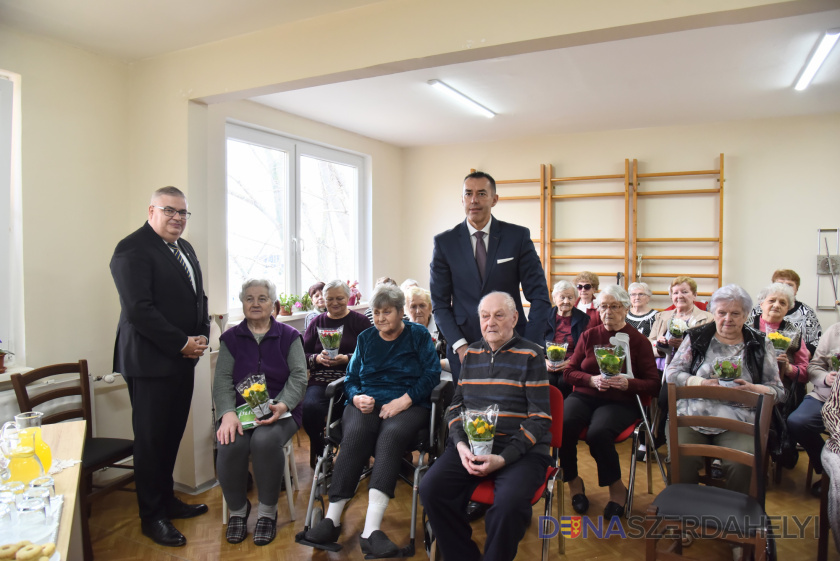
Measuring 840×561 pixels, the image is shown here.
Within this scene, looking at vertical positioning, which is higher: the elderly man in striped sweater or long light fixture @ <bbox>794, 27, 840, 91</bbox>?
long light fixture @ <bbox>794, 27, 840, 91</bbox>

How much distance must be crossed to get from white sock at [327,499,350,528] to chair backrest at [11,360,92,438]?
130 cm

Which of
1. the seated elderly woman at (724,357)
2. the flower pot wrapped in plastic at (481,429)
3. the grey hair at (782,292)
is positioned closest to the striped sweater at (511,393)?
the flower pot wrapped in plastic at (481,429)

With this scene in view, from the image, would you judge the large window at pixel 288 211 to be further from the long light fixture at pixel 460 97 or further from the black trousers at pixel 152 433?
the black trousers at pixel 152 433

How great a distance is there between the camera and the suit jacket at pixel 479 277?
258cm

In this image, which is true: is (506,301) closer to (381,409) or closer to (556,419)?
(556,419)

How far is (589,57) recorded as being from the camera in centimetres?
359

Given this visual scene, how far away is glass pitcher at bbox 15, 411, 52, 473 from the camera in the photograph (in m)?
1.66

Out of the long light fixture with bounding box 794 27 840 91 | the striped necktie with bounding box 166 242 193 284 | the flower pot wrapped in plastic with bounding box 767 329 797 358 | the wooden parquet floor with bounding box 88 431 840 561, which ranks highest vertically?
the long light fixture with bounding box 794 27 840 91

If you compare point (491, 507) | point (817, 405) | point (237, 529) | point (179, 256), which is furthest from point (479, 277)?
point (817, 405)

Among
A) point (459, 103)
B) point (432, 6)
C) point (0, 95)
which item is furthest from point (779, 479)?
point (0, 95)

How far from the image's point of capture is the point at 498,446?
227 centimetres

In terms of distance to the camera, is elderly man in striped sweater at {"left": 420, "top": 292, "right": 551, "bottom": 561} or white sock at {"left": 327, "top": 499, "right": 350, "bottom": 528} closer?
elderly man in striped sweater at {"left": 420, "top": 292, "right": 551, "bottom": 561}

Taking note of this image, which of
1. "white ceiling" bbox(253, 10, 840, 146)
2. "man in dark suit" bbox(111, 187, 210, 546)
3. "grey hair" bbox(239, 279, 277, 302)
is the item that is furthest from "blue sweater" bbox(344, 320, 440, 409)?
"white ceiling" bbox(253, 10, 840, 146)

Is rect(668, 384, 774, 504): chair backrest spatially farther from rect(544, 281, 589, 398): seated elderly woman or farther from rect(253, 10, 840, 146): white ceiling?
rect(253, 10, 840, 146): white ceiling
